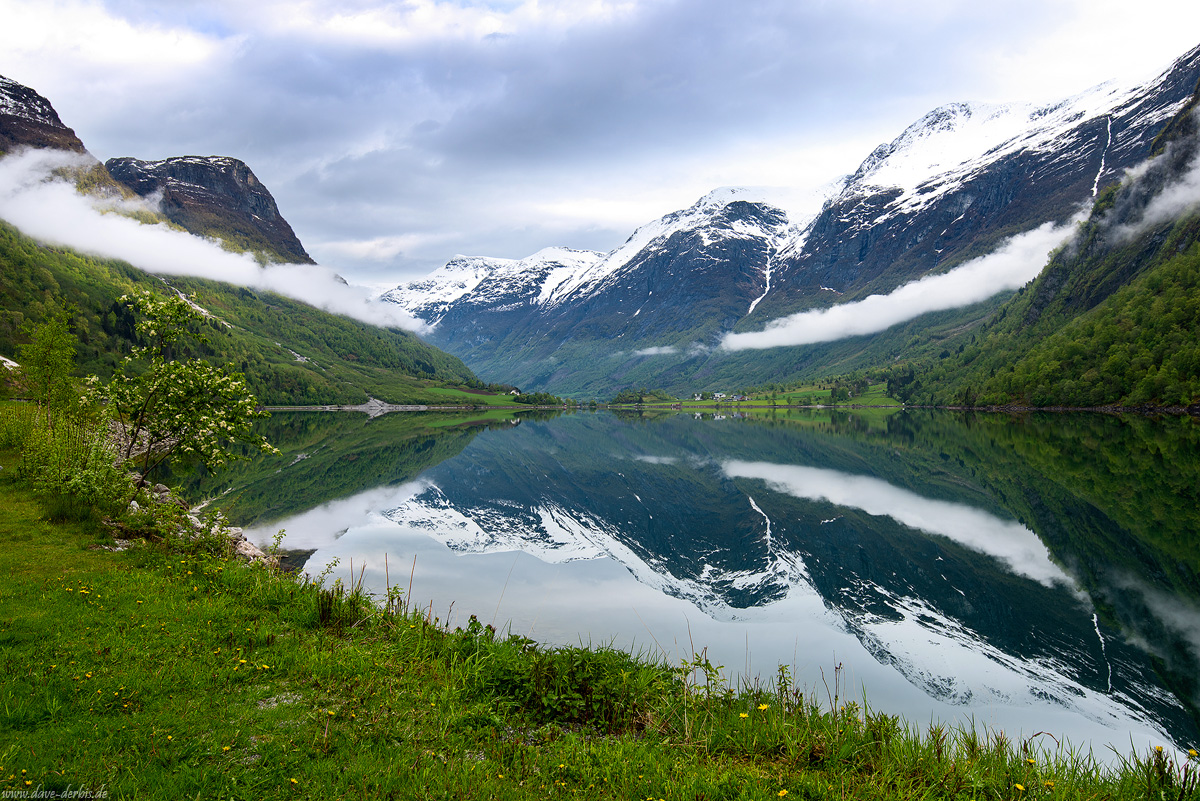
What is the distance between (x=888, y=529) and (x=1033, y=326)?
660 ft

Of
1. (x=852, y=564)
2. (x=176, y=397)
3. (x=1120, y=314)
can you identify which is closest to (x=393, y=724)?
(x=176, y=397)

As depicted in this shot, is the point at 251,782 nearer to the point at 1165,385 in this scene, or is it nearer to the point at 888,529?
the point at 888,529

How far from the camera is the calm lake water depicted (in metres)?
14.1

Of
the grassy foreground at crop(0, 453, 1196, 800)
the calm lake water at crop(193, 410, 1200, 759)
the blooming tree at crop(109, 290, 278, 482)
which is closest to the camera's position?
the grassy foreground at crop(0, 453, 1196, 800)

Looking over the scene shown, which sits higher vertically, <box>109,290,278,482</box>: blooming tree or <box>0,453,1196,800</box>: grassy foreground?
<box>109,290,278,482</box>: blooming tree

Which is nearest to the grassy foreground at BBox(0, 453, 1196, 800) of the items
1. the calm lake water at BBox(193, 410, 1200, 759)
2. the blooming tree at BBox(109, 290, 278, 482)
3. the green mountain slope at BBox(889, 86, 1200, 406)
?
the calm lake water at BBox(193, 410, 1200, 759)

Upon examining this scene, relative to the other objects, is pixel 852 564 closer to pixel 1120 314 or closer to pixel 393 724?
pixel 393 724

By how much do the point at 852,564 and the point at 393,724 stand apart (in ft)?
75.8

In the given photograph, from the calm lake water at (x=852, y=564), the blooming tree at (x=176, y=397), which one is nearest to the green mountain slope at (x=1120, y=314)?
the calm lake water at (x=852, y=564)

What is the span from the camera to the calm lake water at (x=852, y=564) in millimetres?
14141

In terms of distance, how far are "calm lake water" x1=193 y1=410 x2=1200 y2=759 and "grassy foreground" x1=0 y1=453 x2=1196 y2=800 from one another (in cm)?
297

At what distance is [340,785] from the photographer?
236 inches

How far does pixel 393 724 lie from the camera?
7492 millimetres

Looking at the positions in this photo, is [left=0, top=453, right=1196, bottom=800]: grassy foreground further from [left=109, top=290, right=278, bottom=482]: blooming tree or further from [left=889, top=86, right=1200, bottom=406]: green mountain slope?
[left=889, top=86, right=1200, bottom=406]: green mountain slope
